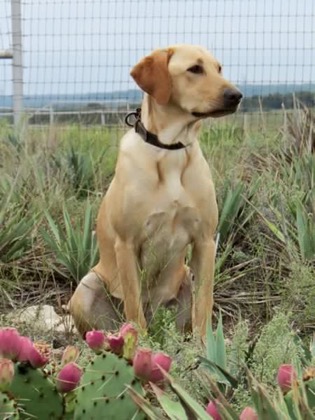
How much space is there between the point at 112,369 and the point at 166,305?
299 cm

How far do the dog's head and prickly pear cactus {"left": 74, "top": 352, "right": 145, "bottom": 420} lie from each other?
2738 mm

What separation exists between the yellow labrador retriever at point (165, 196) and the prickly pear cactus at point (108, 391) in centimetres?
240

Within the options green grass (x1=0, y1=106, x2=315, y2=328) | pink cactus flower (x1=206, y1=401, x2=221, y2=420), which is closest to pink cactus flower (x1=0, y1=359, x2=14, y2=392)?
pink cactus flower (x1=206, y1=401, x2=221, y2=420)

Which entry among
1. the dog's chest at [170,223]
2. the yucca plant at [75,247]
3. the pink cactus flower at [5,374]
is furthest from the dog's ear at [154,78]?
the pink cactus flower at [5,374]

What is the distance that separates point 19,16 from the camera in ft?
36.7

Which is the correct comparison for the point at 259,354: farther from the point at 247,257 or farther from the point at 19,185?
the point at 19,185

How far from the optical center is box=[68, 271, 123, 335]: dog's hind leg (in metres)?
4.89

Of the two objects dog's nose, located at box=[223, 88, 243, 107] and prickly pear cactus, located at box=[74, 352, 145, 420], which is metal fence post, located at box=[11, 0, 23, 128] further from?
prickly pear cactus, located at box=[74, 352, 145, 420]

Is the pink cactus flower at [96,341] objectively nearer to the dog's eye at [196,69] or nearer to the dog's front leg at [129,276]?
the dog's front leg at [129,276]

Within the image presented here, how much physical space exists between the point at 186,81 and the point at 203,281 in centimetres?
100

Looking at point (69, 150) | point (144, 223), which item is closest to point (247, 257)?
point (144, 223)

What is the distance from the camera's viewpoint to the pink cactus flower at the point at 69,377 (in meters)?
2.04

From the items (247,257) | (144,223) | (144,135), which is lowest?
(247,257)

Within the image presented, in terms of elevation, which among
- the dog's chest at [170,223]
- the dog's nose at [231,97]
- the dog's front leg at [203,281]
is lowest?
the dog's front leg at [203,281]
